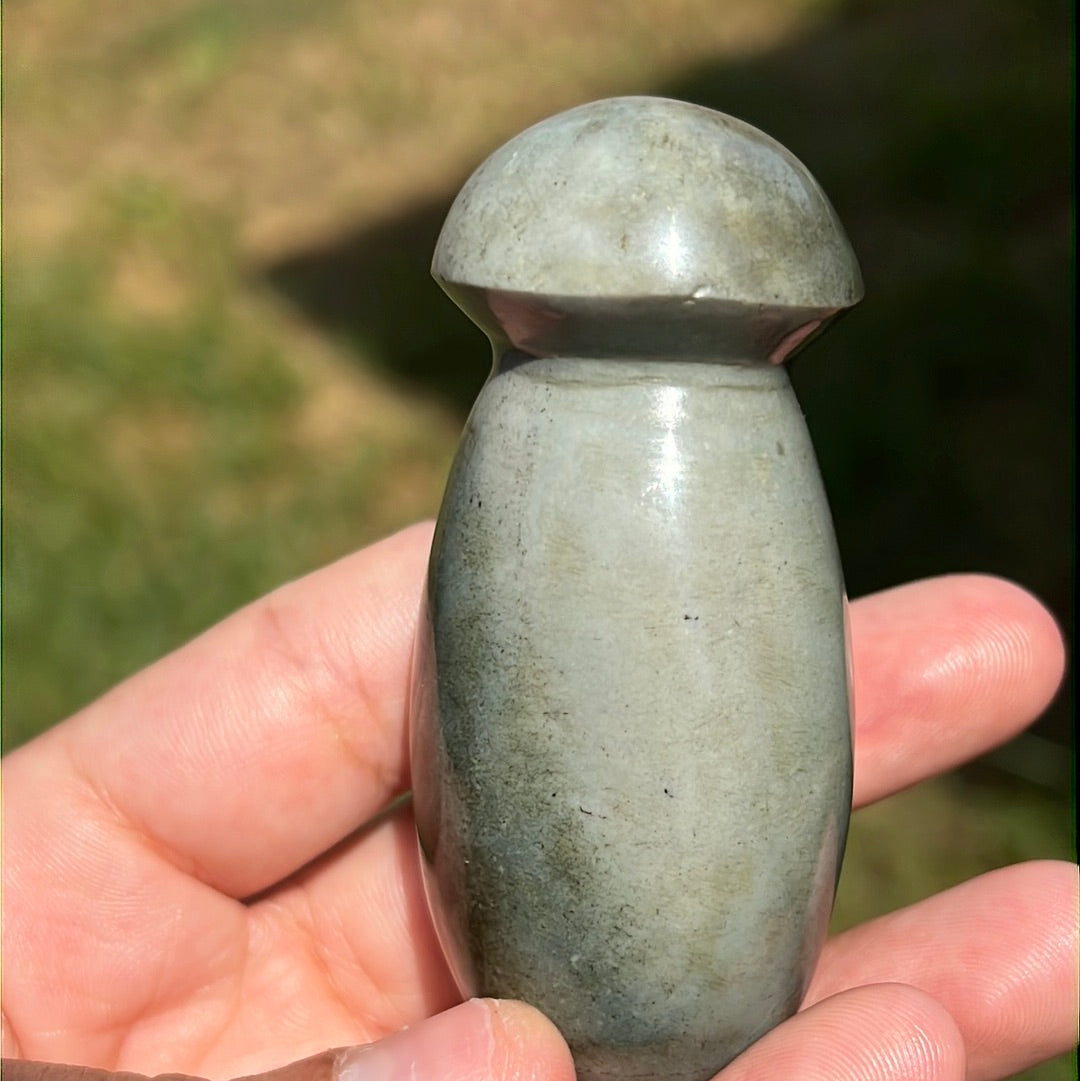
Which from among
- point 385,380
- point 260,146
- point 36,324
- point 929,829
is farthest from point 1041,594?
point 260,146

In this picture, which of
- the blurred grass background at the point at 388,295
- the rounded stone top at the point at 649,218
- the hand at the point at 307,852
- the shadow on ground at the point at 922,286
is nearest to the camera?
the rounded stone top at the point at 649,218

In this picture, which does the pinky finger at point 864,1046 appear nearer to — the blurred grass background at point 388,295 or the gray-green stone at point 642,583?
the gray-green stone at point 642,583

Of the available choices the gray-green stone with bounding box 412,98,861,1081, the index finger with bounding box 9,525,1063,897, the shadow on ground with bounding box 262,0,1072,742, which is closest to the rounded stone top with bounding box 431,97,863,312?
the gray-green stone with bounding box 412,98,861,1081

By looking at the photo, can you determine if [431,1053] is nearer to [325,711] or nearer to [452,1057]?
[452,1057]

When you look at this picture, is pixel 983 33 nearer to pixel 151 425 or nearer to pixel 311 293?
pixel 311 293

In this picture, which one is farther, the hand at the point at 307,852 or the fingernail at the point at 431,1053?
the hand at the point at 307,852

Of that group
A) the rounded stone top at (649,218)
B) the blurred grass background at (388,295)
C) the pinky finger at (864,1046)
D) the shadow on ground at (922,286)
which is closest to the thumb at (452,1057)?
the pinky finger at (864,1046)
